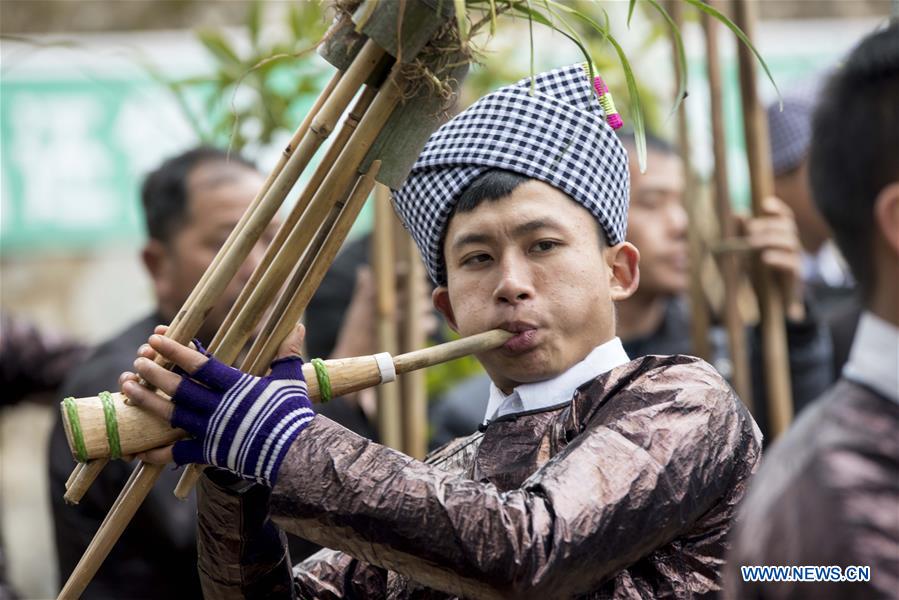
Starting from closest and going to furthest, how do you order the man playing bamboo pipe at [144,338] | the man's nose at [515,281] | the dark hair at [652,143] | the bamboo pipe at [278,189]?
1. the bamboo pipe at [278,189]
2. the man's nose at [515,281]
3. the man playing bamboo pipe at [144,338]
4. the dark hair at [652,143]

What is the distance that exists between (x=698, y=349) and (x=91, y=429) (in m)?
2.84

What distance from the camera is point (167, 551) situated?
3920mm

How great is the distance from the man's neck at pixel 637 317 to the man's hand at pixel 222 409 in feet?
9.07

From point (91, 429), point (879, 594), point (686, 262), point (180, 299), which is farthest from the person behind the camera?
point (686, 262)

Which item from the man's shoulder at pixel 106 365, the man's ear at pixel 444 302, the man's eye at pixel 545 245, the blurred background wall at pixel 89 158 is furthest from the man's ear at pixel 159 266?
the man's eye at pixel 545 245

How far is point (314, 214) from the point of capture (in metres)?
2.20

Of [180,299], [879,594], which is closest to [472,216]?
[879,594]

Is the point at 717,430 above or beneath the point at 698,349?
above

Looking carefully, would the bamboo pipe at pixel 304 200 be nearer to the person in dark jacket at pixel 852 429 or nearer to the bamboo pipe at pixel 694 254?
the person in dark jacket at pixel 852 429

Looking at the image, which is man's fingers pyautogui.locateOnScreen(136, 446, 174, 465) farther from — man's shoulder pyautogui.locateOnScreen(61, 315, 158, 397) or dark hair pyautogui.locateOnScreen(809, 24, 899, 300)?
man's shoulder pyautogui.locateOnScreen(61, 315, 158, 397)

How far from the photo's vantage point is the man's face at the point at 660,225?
4.75 meters

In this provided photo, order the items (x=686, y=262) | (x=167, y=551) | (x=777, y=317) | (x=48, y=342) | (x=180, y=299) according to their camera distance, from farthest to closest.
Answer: (x=48, y=342) → (x=686, y=262) → (x=180, y=299) → (x=777, y=317) → (x=167, y=551)

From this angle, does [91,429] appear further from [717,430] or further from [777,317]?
[777,317]

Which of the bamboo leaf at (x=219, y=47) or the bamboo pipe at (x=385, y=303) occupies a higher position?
the bamboo leaf at (x=219, y=47)
